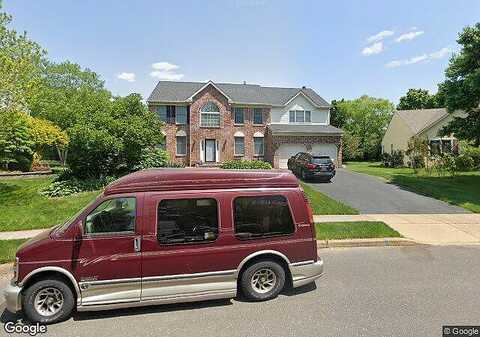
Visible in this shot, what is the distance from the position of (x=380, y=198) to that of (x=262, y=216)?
10897 mm

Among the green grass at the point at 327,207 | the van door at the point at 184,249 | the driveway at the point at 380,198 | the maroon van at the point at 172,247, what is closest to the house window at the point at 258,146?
the driveway at the point at 380,198

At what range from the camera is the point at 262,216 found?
17.5 feet

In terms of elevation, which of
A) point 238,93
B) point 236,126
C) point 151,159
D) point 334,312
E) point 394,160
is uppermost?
point 238,93

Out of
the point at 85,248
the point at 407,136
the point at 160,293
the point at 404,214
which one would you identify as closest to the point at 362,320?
the point at 160,293

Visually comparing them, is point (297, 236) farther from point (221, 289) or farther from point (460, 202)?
point (460, 202)

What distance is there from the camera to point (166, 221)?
4.93 m

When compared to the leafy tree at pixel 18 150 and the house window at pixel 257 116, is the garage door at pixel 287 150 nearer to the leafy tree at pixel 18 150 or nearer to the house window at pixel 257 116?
the house window at pixel 257 116

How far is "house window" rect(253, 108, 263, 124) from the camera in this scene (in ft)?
98.8

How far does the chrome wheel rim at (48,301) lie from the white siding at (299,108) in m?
27.4

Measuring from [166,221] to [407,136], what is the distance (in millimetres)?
34481

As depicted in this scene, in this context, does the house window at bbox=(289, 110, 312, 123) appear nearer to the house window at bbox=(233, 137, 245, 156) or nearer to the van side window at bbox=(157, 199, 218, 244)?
the house window at bbox=(233, 137, 245, 156)

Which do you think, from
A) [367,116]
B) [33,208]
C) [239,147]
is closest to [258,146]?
[239,147]

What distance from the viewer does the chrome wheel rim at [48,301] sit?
454 cm

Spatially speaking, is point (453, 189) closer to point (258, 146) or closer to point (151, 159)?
point (151, 159)
